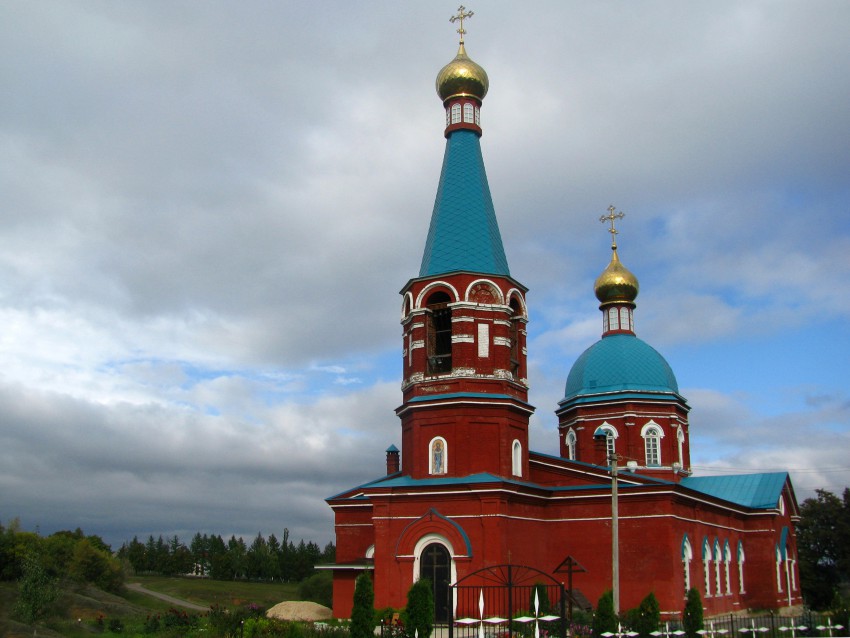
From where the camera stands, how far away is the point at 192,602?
1948 inches

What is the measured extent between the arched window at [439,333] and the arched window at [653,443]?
12268mm

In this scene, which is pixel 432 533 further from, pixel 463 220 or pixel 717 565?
pixel 717 565

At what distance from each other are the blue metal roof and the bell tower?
44.6ft

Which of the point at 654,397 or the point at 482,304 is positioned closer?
the point at 482,304

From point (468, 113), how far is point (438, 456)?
11301 mm

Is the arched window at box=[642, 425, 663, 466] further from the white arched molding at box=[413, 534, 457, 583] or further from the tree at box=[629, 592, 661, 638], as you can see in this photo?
the tree at box=[629, 592, 661, 638]

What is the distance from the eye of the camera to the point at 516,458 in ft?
80.6

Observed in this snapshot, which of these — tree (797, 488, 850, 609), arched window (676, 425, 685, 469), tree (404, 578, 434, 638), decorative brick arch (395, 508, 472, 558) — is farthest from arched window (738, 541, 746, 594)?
tree (404, 578, 434, 638)

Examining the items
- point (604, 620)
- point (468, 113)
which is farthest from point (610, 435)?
point (604, 620)

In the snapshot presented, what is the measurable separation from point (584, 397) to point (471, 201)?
1210cm

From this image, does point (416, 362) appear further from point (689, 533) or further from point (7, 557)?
point (7, 557)

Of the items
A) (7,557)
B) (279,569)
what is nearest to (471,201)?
(7,557)

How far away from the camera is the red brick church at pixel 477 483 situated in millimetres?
22547

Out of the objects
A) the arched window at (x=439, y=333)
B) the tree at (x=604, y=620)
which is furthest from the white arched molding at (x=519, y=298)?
the tree at (x=604, y=620)
